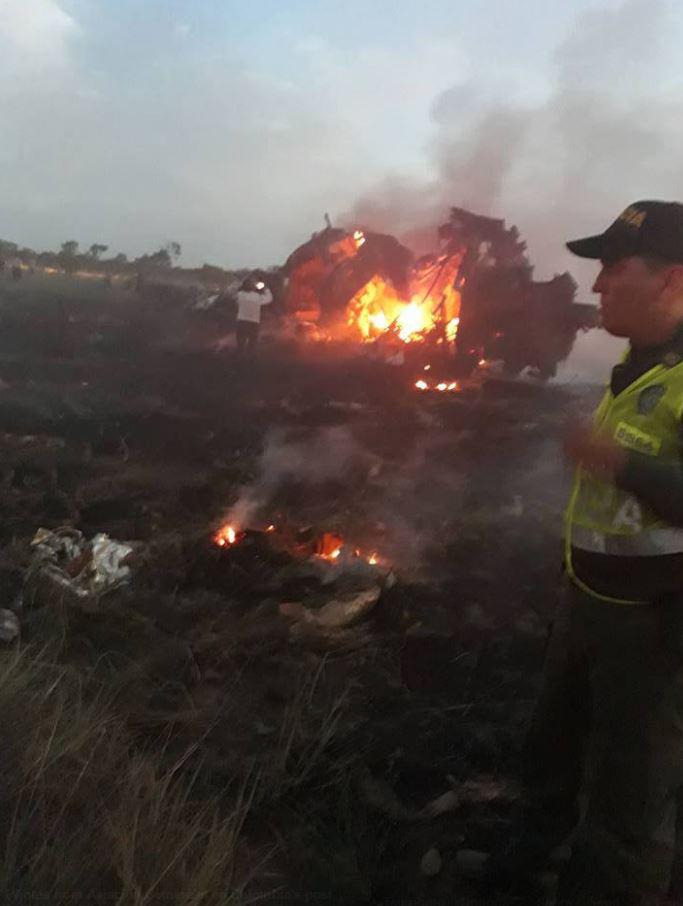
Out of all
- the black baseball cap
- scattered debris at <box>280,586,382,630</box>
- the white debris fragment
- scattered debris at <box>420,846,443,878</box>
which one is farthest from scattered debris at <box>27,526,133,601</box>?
the black baseball cap

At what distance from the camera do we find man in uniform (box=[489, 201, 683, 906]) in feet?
6.70

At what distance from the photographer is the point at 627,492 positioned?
2.09 meters

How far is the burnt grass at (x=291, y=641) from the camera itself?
263cm

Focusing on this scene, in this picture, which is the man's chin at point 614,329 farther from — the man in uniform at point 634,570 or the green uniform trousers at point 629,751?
the green uniform trousers at point 629,751

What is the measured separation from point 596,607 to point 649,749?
0.41 meters

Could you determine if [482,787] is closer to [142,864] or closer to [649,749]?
[649,749]

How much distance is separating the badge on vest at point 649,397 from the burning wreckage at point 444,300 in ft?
34.4

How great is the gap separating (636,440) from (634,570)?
0.38m

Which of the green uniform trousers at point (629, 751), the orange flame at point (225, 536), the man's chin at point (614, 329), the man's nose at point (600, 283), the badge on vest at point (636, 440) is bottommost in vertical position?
the orange flame at point (225, 536)

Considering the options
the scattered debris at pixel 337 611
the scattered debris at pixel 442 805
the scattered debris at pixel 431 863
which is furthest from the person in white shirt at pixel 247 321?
the scattered debris at pixel 431 863

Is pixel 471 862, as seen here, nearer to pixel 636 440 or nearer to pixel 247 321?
pixel 636 440

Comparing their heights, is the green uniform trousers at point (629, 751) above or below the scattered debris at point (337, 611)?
above

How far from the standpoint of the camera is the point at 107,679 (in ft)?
11.0

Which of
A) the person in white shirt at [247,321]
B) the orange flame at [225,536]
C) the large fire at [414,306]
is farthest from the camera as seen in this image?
the large fire at [414,306]
